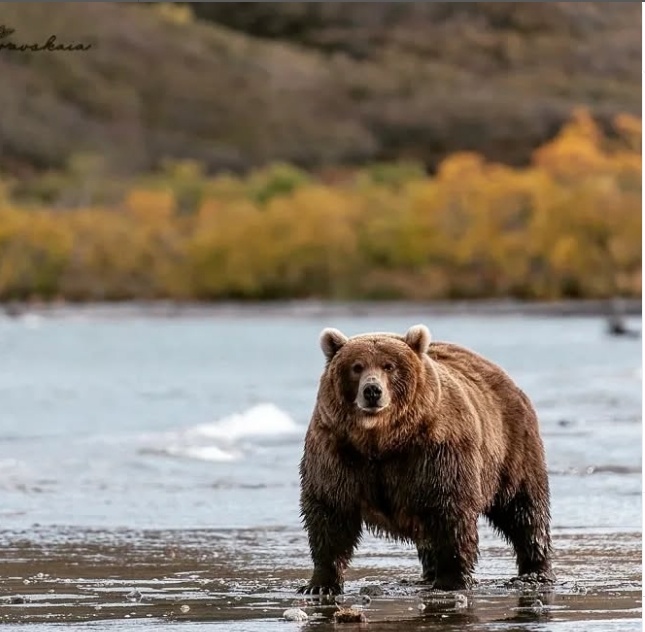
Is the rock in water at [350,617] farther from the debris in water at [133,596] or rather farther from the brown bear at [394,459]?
the debris in water at [133,596]

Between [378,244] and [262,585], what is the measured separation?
512 ft

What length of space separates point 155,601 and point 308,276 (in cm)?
15515

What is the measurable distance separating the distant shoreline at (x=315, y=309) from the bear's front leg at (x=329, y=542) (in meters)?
114

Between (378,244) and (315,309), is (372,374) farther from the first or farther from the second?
(378,244)

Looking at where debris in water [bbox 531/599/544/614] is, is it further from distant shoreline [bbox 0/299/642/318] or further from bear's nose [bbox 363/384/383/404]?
distant shoreline [bbox 0/299/642/318]

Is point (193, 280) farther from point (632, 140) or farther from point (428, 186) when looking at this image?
point (632, 140)

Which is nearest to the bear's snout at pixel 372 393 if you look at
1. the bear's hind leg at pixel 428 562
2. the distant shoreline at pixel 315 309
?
the bear's hind leg at pixel 428 562

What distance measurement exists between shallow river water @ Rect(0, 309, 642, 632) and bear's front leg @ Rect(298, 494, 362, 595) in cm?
20

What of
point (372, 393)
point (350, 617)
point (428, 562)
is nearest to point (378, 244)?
point (428, 562)

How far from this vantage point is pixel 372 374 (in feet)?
29.0

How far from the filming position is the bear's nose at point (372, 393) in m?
8.71

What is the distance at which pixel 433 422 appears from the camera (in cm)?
907

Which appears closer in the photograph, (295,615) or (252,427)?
(295,615)

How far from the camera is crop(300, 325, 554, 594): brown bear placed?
8914mm
